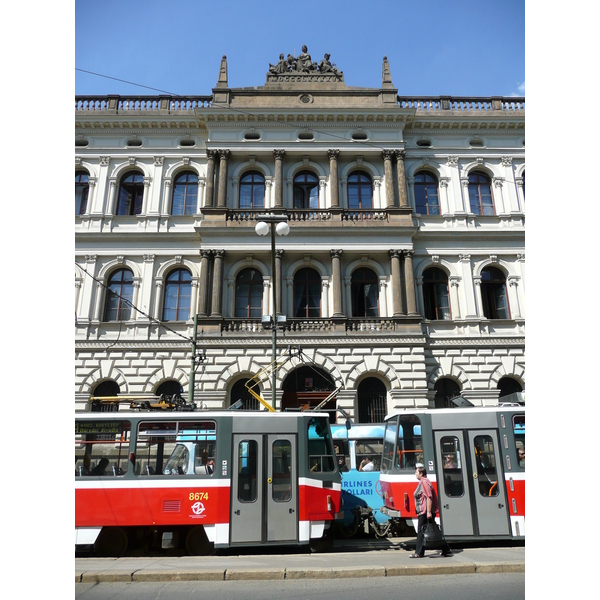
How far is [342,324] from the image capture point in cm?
2066

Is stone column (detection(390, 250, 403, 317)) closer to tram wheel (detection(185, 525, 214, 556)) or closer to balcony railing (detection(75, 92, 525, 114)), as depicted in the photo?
balcony railing (detection(75, 92, 525, 114))

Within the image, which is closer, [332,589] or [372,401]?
[332,589]

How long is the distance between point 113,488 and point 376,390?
43.1 feet

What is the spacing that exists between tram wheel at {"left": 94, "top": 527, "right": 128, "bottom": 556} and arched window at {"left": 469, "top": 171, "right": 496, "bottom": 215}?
21.2m

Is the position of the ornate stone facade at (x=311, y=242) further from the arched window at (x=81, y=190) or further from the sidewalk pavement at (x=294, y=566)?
the sidewalk pavement at (x=294, y=566)

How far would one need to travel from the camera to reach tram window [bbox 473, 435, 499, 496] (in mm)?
9992

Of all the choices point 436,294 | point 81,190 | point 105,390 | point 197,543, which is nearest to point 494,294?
point 436,294

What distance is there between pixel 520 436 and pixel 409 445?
8.03ft

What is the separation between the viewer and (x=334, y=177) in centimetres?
2305

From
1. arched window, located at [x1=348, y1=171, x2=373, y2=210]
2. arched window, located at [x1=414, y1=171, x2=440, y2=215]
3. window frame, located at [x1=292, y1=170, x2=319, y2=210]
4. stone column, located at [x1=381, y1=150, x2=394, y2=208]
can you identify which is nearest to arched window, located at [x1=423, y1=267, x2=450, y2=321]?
arched window, located at [x1=414, y1=171, x2=440, y2=215]

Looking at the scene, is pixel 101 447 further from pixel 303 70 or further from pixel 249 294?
pixel 303 70

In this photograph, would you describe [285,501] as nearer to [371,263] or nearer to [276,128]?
[371,263]

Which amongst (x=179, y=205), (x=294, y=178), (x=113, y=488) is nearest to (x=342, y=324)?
(x=294, y=178)

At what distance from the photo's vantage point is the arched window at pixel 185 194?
2342cm
